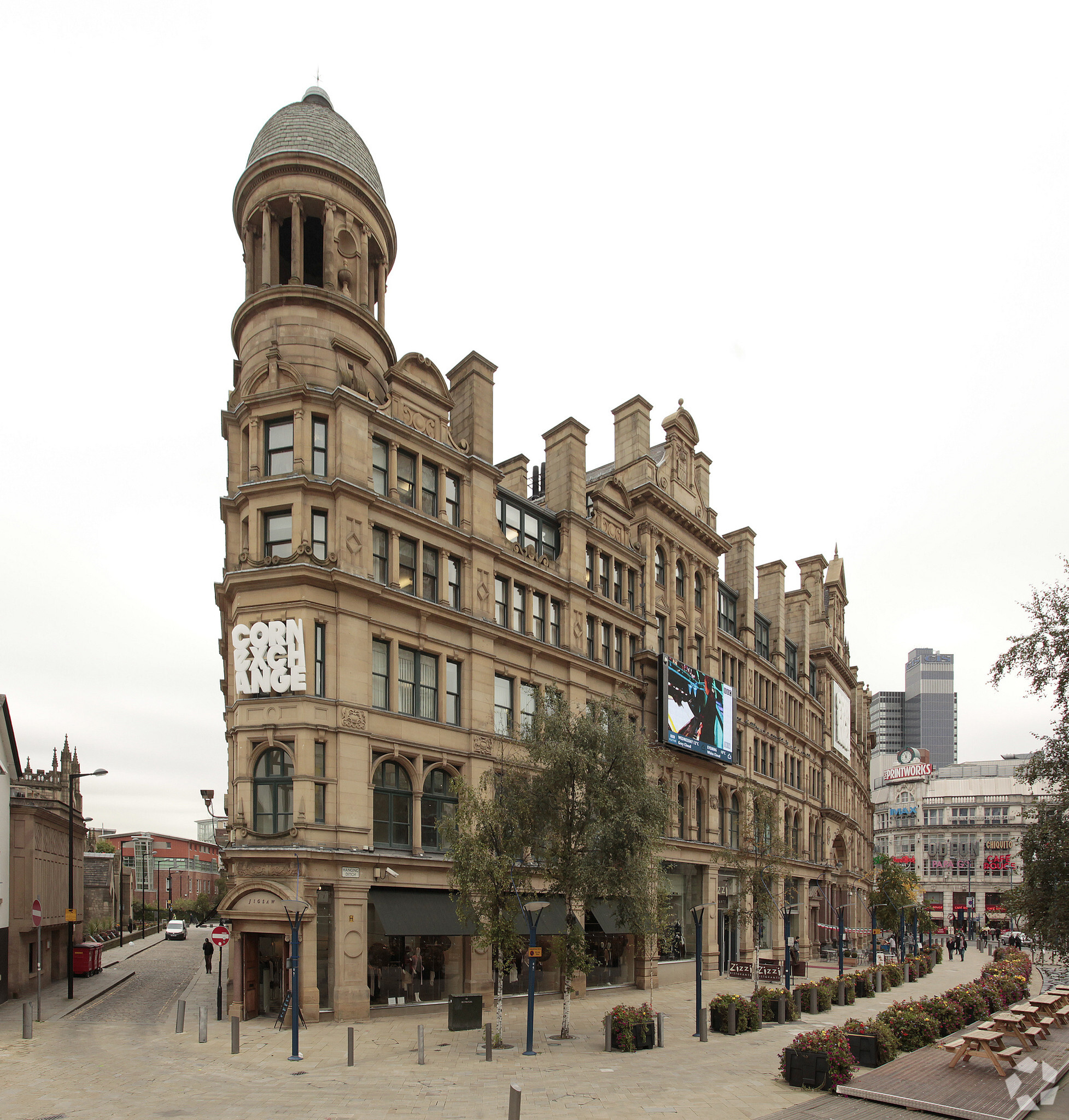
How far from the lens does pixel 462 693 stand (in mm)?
34656

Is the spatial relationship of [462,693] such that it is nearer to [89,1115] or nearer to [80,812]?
[89,1115]

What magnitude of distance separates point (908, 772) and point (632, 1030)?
500ft

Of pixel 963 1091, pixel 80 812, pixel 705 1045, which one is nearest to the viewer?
pixel 963 1091

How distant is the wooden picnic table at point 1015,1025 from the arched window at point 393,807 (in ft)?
58.8

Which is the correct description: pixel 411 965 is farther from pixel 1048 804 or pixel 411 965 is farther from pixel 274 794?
pixel 1048 804

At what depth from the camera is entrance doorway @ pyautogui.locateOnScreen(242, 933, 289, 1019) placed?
1113 inches

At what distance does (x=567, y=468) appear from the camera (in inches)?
1676

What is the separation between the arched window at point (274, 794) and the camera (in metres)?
28.5

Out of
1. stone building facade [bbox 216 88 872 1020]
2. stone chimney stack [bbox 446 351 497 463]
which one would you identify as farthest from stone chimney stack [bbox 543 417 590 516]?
stone chimney stack [bbox 446 351 497 463]

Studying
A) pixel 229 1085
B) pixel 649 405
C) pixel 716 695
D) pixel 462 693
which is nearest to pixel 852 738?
pixel 716 695

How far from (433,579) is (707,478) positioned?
80.8 ft

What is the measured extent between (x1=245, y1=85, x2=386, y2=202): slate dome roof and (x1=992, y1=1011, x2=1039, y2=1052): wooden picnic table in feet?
112

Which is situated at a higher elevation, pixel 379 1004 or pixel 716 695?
pixel 716 695

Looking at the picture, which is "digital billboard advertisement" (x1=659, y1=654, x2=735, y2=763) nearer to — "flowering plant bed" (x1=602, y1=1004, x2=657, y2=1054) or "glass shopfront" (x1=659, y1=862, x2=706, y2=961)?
"glass shopfront" (x1=659, y1=862, x2=706, y2=961)
